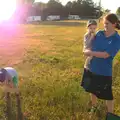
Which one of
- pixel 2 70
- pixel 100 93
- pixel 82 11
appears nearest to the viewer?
pixel 2 70

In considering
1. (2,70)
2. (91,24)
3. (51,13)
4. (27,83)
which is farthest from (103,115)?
(51,13)

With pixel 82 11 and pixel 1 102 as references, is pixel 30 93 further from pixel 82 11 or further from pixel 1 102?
pixel 82 11

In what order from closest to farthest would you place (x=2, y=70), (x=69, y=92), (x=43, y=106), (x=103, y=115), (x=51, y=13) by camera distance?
(x=2, y=70)
(x=103, y=115)
(x=43, y=106)
(x=69, y=92)
(x=51, y=13)

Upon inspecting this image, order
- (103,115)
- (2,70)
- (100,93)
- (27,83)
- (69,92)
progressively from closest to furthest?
(2,70)
(100,93)
(103,115)
(69,92)
(27,83)

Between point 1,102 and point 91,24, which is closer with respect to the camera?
point 91,24

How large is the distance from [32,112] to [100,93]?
48.0 inches

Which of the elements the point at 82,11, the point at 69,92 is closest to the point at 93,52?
the point at 69,92

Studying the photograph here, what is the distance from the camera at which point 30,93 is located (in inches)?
261

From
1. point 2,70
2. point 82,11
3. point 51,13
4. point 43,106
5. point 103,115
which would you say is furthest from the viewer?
point 82,11

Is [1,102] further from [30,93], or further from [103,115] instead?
[103,115]

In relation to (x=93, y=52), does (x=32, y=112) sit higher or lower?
lower

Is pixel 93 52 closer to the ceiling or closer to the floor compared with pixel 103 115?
closer to the ceiling

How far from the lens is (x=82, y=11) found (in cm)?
10238

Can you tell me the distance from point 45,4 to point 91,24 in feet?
304
